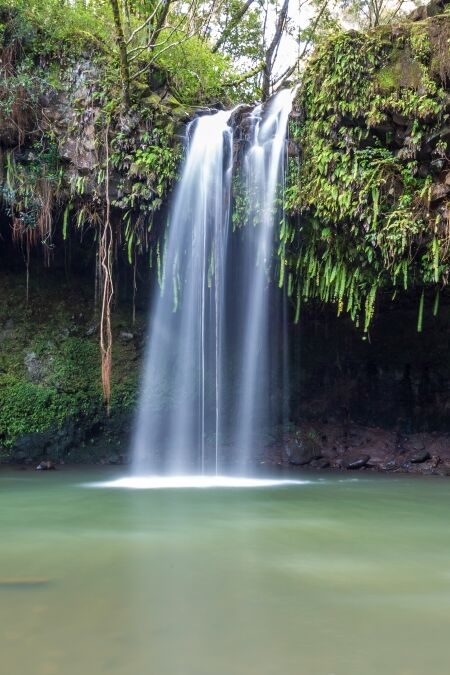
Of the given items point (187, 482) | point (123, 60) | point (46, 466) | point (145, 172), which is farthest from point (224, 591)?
point (123, 60)

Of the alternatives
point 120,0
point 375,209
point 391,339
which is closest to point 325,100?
point 375,209

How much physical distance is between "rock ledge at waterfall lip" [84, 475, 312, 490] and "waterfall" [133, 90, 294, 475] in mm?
1229

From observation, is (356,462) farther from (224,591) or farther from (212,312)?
(224,591)

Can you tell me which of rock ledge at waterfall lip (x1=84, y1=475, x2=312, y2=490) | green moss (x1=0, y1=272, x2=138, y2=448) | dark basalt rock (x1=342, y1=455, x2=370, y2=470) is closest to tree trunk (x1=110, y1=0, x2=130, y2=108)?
green moss (x1=0, y1=272, x2=138, y2=448)

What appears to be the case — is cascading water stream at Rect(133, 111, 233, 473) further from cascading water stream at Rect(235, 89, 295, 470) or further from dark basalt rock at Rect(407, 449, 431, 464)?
dark basalt rock at Rect(407, 449, 431, 464)

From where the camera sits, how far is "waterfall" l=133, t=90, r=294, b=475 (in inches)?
346

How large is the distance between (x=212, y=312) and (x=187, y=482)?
2702 millimetres

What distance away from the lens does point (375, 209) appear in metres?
7.79

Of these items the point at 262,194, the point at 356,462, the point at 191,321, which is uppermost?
the point at 262,194

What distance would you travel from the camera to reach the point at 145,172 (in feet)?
29.1

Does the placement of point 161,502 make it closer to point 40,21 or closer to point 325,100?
point 325,100

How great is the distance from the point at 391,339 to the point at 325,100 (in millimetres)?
4683

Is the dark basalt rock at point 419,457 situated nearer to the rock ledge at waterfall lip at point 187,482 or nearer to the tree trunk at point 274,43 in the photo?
the rock ledge at waterfall lip at point 187,482

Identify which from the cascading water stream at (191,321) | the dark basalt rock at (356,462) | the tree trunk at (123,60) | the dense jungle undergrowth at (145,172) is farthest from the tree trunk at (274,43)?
the dark basalt rock at (356,462)
